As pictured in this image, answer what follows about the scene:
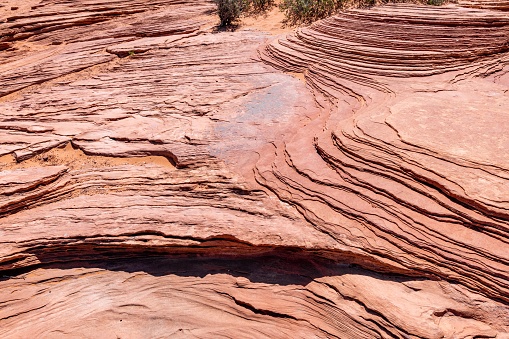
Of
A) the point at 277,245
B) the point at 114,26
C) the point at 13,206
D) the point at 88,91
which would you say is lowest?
the point at 277,245

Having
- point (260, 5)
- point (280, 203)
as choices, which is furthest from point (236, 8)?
point (280, 203)

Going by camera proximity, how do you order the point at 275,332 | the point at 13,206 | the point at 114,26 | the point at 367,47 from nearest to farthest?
the point at 275,332 < the point at 13,206 < the point at 367,47 < the point at 114,26

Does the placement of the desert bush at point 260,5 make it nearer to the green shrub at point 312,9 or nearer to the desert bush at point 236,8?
the desert bush at point 236,8

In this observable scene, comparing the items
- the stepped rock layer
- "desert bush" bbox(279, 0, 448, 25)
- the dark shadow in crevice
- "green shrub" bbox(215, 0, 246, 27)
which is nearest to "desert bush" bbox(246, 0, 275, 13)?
"green shrub" bbox(215, 0, 246, 27)

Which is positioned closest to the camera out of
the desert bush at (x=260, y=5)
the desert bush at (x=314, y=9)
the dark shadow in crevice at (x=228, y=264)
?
the dark shadow in crevice at (x=228, y=264)

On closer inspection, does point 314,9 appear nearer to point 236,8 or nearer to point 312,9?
point 312,9

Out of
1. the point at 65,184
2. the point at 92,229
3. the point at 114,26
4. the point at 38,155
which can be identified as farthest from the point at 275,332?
the point at 114,26

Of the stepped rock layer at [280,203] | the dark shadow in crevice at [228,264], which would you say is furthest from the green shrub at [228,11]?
the dark shadow in crevice at [228,264]

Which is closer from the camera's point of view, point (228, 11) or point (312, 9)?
point (312, 9)

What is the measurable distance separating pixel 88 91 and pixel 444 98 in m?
6.49

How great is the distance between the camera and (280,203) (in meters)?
4.17

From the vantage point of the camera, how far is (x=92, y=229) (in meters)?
4.27

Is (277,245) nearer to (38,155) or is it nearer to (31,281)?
(31,281)

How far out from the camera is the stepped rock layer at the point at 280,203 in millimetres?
3424
